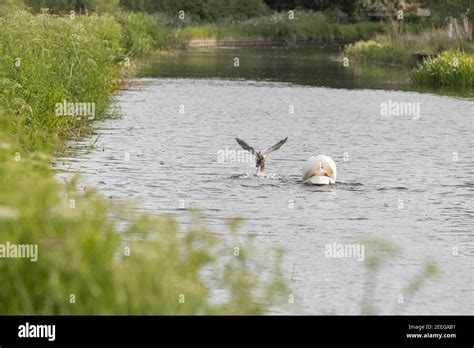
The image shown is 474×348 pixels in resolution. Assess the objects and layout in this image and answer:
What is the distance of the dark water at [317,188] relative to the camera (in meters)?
13.6

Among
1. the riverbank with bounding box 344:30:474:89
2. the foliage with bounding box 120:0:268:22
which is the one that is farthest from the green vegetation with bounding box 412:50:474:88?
the foliage with bounding box 120:0:268:22

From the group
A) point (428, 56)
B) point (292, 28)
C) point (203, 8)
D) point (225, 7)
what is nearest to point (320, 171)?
point (428, 56)

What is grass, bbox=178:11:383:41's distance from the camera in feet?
271

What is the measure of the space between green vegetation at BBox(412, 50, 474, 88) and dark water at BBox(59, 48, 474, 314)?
2.82m

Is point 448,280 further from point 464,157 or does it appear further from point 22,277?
point 464,157

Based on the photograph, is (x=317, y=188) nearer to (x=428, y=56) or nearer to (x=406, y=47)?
(x=428, y=56)

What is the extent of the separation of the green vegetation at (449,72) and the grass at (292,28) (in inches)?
1400

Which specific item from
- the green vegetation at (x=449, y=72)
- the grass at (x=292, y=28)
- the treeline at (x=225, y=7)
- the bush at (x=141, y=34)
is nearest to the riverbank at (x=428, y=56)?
the green vegetation at (x=449, y=72)

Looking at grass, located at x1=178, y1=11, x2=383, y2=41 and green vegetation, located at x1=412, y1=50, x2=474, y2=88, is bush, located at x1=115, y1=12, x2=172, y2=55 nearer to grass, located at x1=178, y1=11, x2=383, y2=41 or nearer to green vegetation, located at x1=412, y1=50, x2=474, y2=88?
grass, located at x1=178, y1=11, x2=383, y2=41

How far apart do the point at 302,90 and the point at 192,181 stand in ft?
72.3

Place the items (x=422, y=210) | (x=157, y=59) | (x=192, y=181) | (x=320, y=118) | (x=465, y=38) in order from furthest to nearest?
(x=157, y=59), (x=465, y=38), (x=320, y=118), (x=192, y=181), (x=422, y=210)

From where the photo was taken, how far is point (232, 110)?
3419 cm

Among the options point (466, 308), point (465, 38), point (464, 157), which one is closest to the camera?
point (466, 308)

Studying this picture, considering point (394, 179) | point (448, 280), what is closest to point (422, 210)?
point (394, 179)
